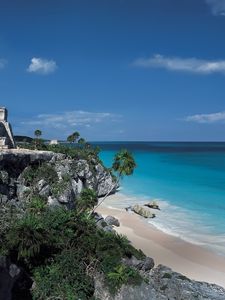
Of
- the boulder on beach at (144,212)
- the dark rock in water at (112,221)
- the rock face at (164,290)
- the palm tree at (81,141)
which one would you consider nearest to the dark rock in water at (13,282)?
the rock face at (164,290)

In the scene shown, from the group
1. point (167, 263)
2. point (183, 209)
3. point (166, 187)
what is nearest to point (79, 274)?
point (167, 263)

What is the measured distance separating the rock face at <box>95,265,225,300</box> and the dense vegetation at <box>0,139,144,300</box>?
42 cm

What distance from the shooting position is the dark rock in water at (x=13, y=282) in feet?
58.9

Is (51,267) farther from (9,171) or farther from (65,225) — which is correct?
(9,171)

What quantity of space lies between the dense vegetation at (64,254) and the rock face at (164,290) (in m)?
0.42

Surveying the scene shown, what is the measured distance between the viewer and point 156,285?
2217 cm

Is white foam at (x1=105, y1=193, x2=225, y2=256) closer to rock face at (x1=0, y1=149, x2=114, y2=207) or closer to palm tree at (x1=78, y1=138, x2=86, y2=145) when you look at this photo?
rock face at (x1=0, y1=149, x2=114, y2=207)

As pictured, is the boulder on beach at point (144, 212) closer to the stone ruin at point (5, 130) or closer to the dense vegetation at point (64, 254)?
the dense vegetation at point (64, 254)

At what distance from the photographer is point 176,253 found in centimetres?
3183

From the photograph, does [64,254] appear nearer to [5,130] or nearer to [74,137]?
[5,130]

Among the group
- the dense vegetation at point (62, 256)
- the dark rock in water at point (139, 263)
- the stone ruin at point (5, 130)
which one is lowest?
the dark rock in water at point (139, 263)

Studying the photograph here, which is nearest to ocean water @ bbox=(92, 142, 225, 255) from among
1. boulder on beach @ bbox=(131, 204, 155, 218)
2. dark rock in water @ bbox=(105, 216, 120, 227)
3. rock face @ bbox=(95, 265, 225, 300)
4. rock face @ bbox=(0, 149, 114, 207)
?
boulder on beach @ bbox=(131, 204, 155, 218)

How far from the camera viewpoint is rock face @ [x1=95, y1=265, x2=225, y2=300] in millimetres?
20609

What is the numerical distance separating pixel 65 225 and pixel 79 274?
4469 millimetres
